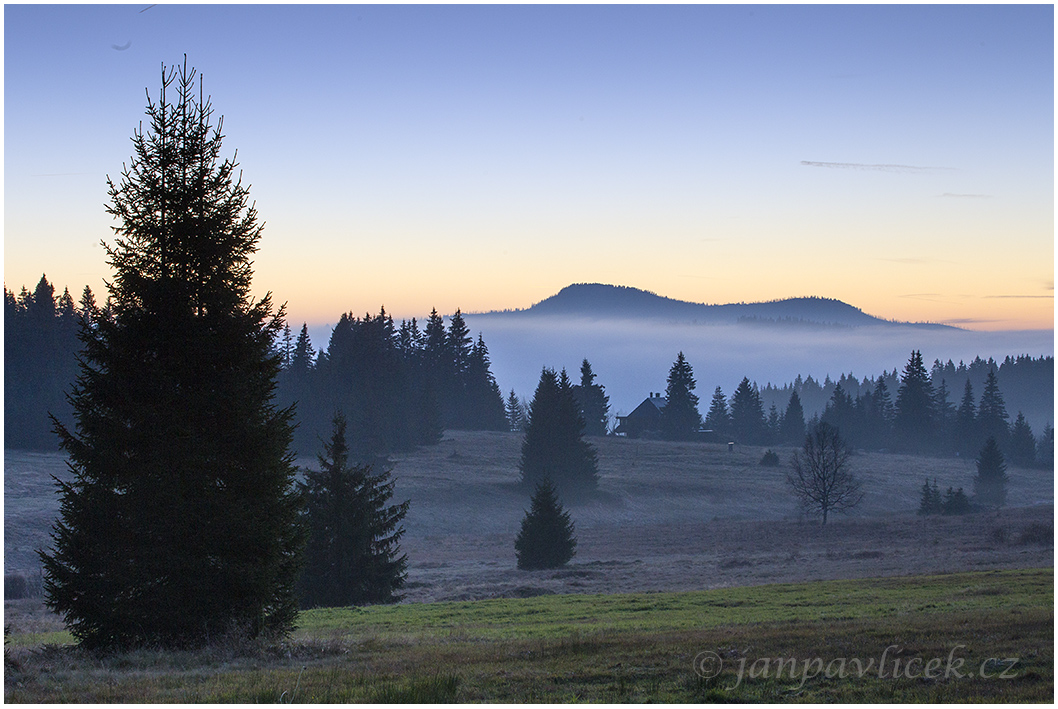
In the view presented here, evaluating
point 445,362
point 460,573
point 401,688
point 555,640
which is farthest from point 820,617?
point 445,362

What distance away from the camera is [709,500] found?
267 feet

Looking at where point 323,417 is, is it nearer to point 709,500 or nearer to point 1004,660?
point 709,500

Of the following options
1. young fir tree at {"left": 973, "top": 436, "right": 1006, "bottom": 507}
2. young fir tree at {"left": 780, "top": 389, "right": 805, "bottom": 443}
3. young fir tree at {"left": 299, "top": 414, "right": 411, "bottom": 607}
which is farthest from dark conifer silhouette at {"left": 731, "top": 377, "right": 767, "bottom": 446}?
young fir tree at {"left": 299, "top": 414, "right": 411, "bottom": 607}

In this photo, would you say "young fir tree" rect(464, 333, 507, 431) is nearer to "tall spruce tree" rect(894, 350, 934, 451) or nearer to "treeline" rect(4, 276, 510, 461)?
"treeline" rect(4, 276, 510, 461)

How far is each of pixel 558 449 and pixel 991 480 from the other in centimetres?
4345

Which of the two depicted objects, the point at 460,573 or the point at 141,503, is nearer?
the point at 141,503

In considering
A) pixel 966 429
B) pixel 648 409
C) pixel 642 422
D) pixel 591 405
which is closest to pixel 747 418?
pixel 648 409

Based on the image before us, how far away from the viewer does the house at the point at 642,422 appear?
124 meters

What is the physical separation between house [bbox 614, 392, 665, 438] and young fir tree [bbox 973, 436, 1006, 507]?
48101 mm

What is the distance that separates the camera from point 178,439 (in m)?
15.6

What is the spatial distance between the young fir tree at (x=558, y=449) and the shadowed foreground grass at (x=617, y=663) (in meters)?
59.2

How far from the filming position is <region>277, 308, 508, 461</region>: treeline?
8781 cm

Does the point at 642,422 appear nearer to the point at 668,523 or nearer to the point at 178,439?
the point at 668,523

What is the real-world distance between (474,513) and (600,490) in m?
16.5
